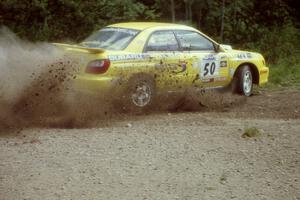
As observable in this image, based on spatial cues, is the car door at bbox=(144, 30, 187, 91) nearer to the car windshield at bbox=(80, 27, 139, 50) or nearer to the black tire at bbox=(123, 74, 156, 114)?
the black tire at bbox=(123, 74, 156, 114)

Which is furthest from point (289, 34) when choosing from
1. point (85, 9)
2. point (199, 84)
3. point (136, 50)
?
point (136, 50)

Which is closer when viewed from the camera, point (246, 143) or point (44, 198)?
point (44, 198)

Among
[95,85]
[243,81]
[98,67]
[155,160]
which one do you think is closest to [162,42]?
[98,67]

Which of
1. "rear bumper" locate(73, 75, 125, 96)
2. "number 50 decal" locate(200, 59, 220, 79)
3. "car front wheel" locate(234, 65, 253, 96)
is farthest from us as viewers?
"car front wheel" locate(234, 65, 253, 96)

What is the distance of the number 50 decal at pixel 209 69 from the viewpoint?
11336 mm

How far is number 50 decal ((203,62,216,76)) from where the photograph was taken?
11336 millimetres

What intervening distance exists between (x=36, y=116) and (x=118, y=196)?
395 centimetres

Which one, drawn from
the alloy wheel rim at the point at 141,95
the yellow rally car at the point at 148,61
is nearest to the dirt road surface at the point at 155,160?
the alloy wheel rim at the point at 141,95

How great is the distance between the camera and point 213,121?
9602 mm

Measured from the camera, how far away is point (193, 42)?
1130cm

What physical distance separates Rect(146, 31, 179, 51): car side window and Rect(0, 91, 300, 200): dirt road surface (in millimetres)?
1485

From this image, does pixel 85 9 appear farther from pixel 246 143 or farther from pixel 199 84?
pixel 246 143

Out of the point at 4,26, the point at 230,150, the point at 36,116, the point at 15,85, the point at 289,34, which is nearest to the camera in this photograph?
the point at 230,150

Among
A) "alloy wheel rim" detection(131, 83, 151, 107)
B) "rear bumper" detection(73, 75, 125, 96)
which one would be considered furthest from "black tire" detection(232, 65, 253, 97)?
"rear bumper" detection(73, 75, 125, 96)
